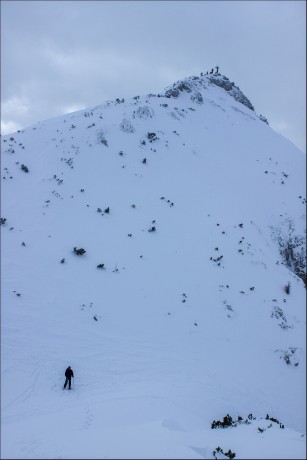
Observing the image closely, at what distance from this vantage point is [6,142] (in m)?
35.4

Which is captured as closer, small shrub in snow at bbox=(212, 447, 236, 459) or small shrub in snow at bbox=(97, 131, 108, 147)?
small shrub in snow at bbox=(212, 447, 236, 459)

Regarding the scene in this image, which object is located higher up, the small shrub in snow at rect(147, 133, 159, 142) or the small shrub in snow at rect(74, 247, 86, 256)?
the small shrub in snow at rect(147, 133, 159, 142)

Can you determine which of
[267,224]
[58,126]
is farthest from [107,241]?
[58,126]

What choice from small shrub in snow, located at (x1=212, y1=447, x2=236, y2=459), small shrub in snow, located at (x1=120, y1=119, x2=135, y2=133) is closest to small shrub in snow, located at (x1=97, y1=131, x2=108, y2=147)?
small shrub in snow, located at (x1=120, y1=119, x2=135, y2=133)

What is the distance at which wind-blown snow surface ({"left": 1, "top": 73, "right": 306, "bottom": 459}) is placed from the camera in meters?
13.5

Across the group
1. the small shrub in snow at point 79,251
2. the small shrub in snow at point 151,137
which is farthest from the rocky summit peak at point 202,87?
the small shrub in snow at point 79,251

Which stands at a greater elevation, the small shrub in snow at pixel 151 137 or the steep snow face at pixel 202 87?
the steep snow face at pixel 202 87

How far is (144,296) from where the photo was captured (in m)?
23.2

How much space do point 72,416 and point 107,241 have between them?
14.3 m

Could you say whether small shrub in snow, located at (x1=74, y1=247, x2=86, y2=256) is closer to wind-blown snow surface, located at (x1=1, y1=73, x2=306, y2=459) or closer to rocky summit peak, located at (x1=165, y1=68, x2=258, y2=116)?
wind-blown snow surface, located at (x1=1, y1=73, x2=306, y2=459)

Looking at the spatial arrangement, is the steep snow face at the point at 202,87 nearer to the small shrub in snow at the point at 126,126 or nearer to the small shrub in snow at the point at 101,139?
the small shrub in snow at the point at 126,126

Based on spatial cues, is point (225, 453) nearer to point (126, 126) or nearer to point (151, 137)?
point (151, 137)

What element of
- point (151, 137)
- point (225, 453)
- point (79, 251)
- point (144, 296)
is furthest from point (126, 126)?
point (225, 453)

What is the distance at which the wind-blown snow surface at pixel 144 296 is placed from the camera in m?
13.5
